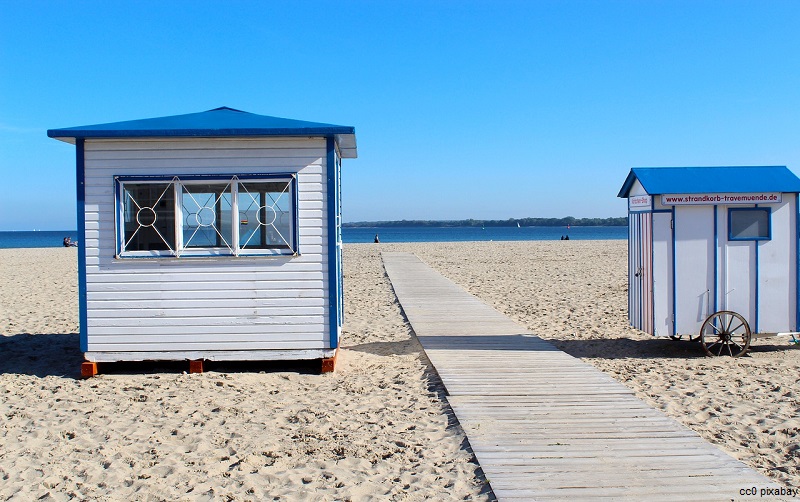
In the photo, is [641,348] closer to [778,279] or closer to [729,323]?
[729,323]

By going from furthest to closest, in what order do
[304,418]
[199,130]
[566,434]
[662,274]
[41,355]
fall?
[41,355] < [662,274] < [199,130] < [304,418] < [566,434]

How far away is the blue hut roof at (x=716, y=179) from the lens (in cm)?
809

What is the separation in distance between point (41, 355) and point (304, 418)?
4697 millimetres

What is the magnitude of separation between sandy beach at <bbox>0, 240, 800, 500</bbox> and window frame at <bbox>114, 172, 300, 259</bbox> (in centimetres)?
136

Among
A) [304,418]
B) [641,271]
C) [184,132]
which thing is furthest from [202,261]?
[641,271]

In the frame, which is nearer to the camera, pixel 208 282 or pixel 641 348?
pixel 208 282

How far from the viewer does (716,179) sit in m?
8.28

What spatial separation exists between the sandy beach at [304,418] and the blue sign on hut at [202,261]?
16.5 inches

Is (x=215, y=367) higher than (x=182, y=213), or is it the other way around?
(x=182, y=213)

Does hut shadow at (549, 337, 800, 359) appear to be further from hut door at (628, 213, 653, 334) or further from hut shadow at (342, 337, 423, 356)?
hut shadow at (342, 337, 423, 356)

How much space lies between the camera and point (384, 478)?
4.63 m

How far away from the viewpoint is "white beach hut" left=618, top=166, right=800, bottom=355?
26.9ft

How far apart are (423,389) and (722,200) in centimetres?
431

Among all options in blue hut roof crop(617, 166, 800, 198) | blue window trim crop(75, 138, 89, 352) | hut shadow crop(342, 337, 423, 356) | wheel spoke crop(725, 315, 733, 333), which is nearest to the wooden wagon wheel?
wheel spoke crop(725, 315, 733, 333)
